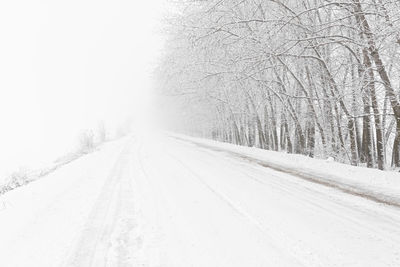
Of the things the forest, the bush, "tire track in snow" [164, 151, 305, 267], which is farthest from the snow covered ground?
the bush

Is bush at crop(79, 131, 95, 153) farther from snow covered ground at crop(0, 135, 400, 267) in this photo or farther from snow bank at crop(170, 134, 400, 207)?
snow bank at crop(170, 134, 400, 207)

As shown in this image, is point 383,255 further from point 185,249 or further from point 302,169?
point 302,169

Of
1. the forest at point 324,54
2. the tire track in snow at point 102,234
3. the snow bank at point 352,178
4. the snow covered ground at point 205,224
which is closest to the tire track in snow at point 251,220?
the snow covered ground at point 205,224

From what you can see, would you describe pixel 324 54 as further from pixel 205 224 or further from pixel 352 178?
pixel 205 224

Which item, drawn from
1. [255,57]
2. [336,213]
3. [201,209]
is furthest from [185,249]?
[255,57]

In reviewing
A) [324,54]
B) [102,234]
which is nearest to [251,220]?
[102,234]

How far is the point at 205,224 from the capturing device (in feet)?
20.1

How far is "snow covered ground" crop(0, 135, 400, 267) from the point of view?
4.68 metres

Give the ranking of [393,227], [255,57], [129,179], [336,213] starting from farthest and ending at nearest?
[255,57]
[129,179]
[336,213]
[393,227]

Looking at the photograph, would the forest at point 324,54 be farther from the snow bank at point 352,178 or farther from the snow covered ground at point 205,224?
the snow covered ground at point 205,224

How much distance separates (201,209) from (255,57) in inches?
309

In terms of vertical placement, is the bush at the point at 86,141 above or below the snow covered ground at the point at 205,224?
above

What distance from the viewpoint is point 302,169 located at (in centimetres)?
1159

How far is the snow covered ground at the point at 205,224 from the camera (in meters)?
4.68
